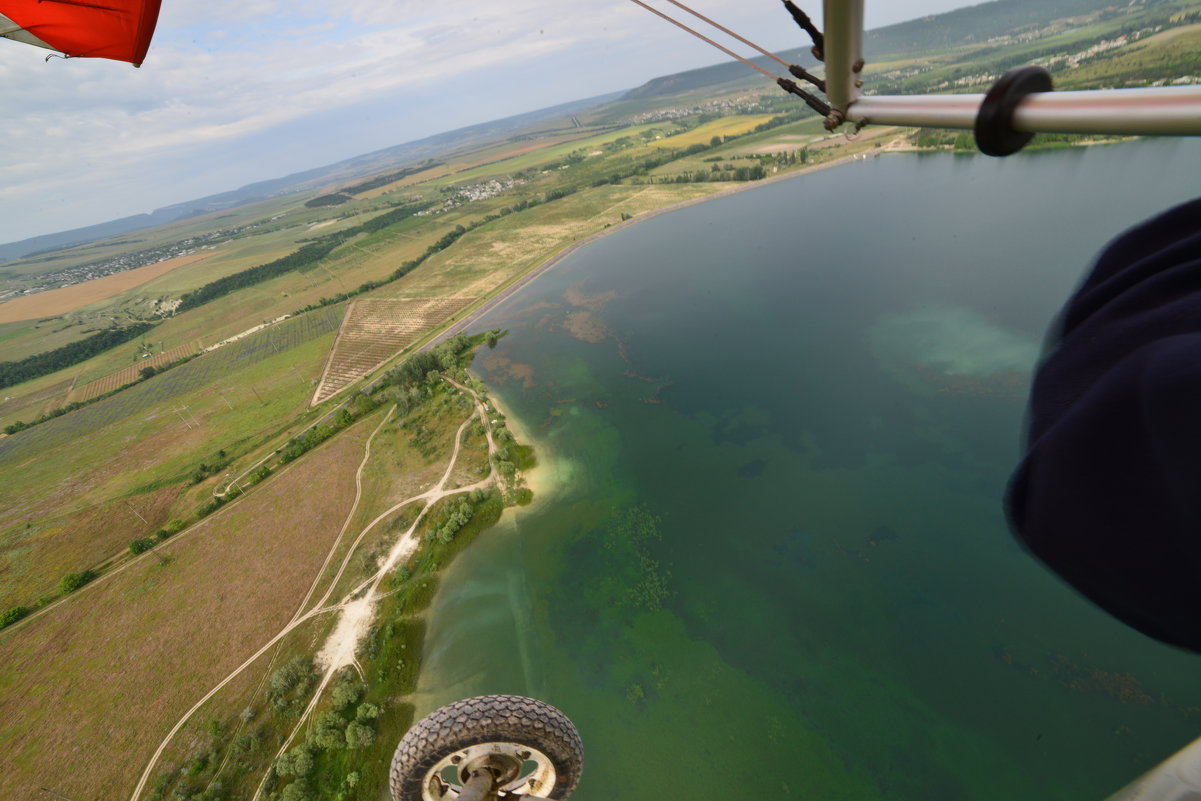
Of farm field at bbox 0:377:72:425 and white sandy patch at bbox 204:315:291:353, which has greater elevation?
white sandy patch at bbox 204:315:291:353

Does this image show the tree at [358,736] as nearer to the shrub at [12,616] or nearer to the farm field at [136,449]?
the farm field at [136,449]

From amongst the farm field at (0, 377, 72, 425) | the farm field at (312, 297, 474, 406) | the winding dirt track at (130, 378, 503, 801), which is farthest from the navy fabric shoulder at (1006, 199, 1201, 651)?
the farm field at (0, 377, 72, 425)

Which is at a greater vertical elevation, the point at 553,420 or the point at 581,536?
the point at 553,420

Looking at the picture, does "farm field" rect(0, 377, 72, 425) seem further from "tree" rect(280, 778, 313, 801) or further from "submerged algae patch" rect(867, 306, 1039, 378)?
"submerged algae patch" rect(867, 306, 1039, 378)

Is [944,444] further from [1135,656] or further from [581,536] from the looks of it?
[581,536]

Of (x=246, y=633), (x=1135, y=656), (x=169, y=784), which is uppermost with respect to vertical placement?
(x=1135, y=656)

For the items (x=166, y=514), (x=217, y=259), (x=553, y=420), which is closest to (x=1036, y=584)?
(x=553, y=420)

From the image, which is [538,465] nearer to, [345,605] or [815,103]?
[345,605]
